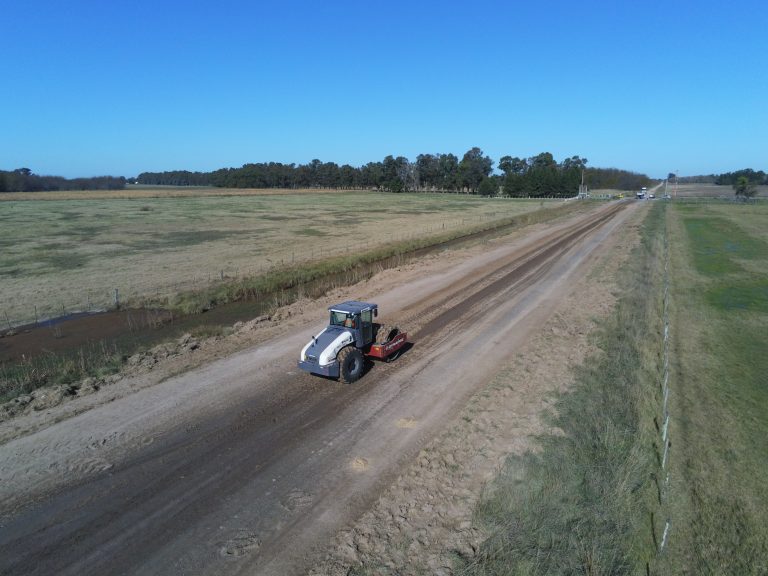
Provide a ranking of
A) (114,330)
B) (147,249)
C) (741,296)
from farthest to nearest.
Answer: (147,249), (741,296), (114,330)

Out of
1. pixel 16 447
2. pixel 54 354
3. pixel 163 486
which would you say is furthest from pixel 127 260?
pixel 163 486

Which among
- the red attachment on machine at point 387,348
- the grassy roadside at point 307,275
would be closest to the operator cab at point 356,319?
the red attachment on machine at point 387,348

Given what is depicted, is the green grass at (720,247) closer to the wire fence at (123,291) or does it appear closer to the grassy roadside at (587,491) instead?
the grassy roadside at (587,491)

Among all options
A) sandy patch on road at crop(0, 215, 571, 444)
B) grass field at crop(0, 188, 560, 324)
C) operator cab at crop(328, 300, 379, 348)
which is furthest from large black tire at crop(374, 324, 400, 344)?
grass field at crop(0, 188, 560, 324)

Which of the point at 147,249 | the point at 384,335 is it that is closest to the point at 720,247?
the point at 384,335

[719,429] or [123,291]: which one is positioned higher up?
[719,429]

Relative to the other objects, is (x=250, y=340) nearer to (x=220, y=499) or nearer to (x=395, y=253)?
(x=220, y=499)

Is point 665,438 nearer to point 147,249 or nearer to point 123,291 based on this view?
point 123,291
